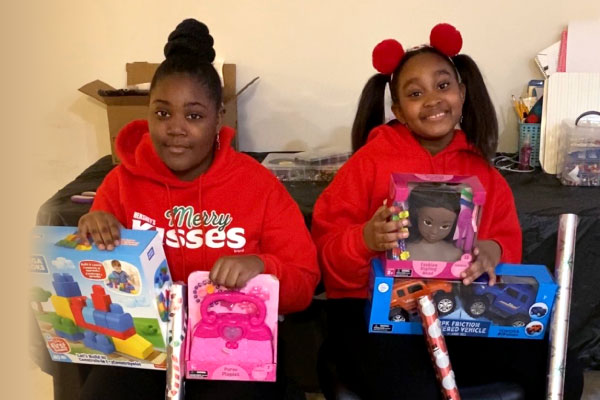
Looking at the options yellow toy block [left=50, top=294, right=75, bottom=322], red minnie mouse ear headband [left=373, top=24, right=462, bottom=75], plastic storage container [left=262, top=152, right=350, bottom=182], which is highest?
red minnie mouse ear headband [left=373, top=24, right=462, bottom=75]

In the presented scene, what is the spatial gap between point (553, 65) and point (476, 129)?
58 centimetres

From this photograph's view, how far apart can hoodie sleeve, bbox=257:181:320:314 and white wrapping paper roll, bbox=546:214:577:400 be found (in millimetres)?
407

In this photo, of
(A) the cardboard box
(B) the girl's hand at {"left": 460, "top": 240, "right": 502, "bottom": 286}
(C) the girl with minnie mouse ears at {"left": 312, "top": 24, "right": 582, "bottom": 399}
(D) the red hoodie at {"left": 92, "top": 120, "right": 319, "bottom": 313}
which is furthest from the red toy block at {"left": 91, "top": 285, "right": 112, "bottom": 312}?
(A) the cardboard box

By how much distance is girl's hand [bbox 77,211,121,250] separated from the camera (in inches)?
34.1

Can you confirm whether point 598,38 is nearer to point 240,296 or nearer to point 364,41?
point 364,41

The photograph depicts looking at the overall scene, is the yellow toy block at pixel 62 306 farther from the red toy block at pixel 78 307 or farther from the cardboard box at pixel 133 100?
the cardboard box at pixel 133 100

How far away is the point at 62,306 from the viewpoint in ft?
2.84

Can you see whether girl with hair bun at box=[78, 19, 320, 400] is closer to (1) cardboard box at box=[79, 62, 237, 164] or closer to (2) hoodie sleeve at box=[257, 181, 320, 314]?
(2) hoodie sleeve at box=[257, 181, 320, 314]

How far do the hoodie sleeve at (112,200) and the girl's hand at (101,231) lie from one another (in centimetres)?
15

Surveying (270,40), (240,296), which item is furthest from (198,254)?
(270,40)

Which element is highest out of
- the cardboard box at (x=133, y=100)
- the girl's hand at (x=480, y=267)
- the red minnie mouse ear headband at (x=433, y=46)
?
the red minnie mouse ear headband at (x=433, y=46)

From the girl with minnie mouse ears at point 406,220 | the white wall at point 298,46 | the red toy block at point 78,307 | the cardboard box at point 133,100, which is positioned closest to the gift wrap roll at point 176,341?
the red toy block at point 78,307

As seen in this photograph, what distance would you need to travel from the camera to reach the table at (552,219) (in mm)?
1324

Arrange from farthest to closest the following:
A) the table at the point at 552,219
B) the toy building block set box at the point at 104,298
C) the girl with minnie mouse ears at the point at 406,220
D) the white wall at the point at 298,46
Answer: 1. the white wall at the point at 298,46
2. the table at the point at 552,219
3. the girl with minnie mouse ears at the point at 406,220
4. the toy building block set box at the point at 104,298
